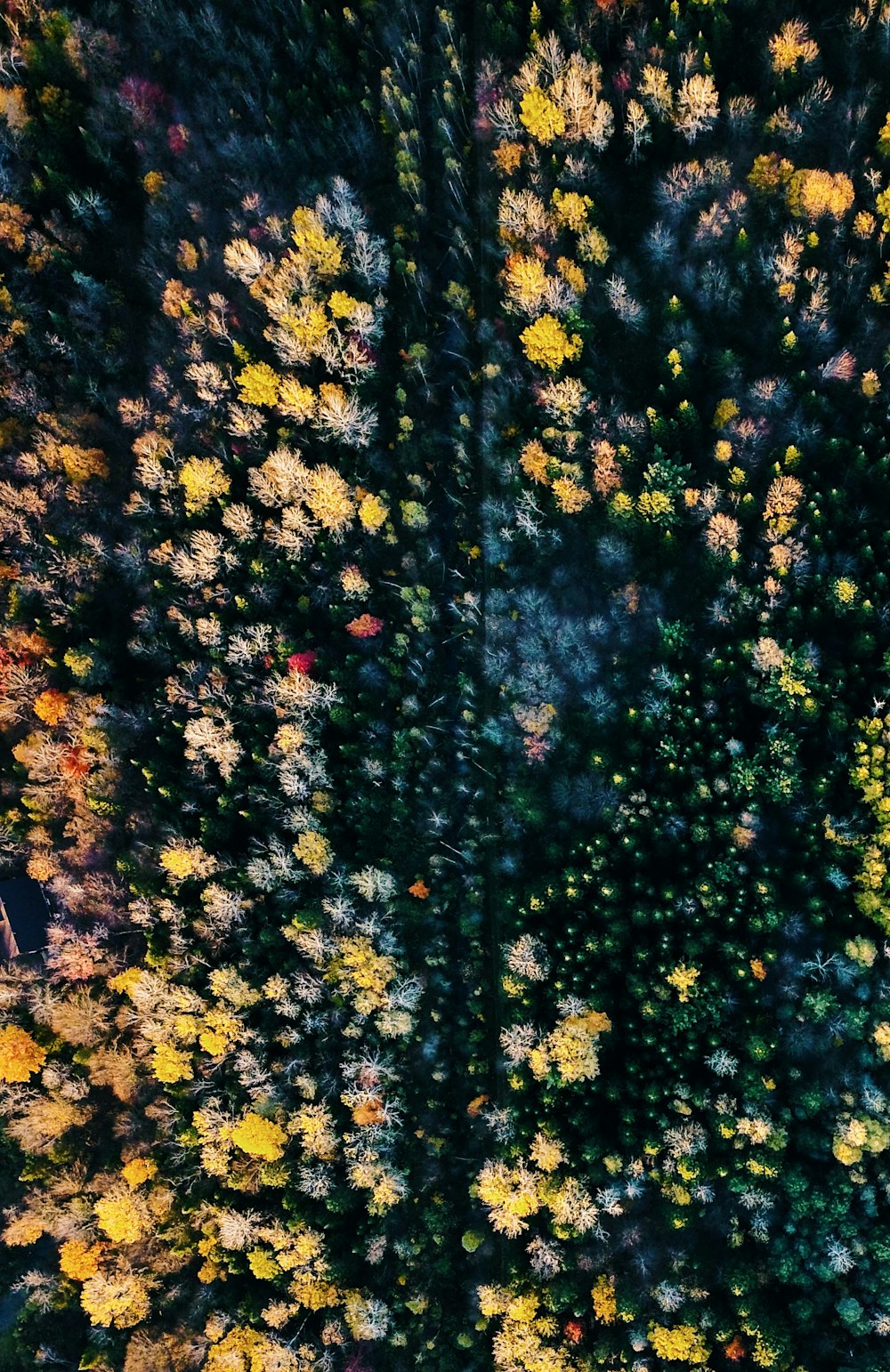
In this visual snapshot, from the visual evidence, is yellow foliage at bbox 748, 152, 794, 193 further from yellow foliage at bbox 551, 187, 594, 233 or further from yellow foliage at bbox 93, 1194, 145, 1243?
yellow foliage at bbox 93, 1194, 145, 1243

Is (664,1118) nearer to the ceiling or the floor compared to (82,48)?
nearer to the floor

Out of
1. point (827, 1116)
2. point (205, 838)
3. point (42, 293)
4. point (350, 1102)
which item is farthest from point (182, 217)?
point (827, 1116)

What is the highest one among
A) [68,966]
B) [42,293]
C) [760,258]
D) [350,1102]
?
[760,258]

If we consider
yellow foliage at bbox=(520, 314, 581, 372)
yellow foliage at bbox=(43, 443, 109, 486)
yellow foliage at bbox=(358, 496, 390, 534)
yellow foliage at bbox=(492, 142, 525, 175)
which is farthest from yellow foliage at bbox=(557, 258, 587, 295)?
yellow foliage at bbox=(43, 443, 109, 486)

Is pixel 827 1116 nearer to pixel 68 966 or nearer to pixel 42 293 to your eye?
pixel 68 966

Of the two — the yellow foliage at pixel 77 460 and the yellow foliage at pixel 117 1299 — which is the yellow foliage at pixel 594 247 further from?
the yellow foliage at pixel 117 1299

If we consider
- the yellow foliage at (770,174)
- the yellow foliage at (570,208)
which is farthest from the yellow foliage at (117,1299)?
the yellow foliage at (770,174)

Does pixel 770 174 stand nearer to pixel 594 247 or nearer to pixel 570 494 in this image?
pixel 594 247
